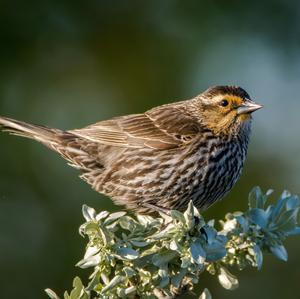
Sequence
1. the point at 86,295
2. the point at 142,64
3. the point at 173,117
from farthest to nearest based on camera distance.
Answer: the point at 142,64 < the point at 173,117 < the point at 86,295

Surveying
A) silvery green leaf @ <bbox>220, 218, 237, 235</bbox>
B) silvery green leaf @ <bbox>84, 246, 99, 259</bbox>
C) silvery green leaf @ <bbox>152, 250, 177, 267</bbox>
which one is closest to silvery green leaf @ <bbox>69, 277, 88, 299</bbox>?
silvery green leaf @ <bbox>84, 246, 99, 259</bbox>

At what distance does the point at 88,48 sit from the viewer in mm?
7812

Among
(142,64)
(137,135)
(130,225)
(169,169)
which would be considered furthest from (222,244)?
(142,64)

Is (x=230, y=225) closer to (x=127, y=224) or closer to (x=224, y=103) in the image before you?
(x=127, y=224)

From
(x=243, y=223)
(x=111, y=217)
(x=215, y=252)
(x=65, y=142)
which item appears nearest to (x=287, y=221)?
(x=243, y=223)

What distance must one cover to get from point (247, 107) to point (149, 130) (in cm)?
69

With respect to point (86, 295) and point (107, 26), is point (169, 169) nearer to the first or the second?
point (86, 295)

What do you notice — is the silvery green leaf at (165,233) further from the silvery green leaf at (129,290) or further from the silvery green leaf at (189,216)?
the silvery green leaf at (129,290)

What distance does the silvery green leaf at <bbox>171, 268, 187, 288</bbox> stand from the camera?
13.8 ft

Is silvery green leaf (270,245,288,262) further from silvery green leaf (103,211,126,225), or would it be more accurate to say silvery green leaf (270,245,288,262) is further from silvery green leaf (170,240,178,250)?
silvery green leaf (103,211,126,225)

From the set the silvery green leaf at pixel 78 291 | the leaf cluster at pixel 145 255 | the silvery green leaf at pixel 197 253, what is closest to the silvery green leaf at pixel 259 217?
the leaf cluster at pixel 145 255

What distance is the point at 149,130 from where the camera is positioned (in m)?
6.02

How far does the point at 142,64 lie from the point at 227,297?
2.11 metres

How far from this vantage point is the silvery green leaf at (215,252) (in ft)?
14.1
